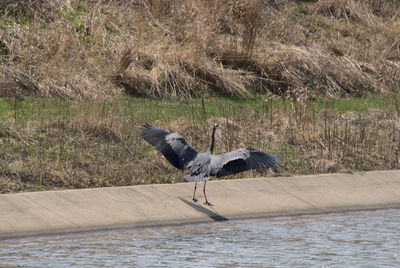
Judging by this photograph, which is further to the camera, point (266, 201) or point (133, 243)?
point (266, 201)

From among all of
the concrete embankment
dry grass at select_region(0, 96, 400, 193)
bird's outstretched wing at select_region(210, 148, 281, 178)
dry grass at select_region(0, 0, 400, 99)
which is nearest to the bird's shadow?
the concrete embankment

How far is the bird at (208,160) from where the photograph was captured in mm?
9656

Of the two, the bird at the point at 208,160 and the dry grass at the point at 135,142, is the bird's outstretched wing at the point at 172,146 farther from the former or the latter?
the dry grass at the point at 135,142

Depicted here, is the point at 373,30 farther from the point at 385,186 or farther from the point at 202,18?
the point at 385,186

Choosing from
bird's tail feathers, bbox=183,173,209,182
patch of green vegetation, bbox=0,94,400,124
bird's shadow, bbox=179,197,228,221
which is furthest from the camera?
patch of green vegetation, bbox=0,94,400,124

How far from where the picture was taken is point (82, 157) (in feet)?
40.8

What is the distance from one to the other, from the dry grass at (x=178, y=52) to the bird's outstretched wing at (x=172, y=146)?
6249 mm

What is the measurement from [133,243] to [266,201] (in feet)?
9.02

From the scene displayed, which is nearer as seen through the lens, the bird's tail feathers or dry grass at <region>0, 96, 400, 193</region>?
the bird's tail feathers

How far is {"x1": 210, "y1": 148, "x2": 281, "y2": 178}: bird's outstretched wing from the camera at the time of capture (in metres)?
9.68

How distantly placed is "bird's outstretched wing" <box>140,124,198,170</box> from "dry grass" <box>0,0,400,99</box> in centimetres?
625

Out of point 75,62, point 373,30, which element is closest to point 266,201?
point 75,62

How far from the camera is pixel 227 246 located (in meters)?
8.51

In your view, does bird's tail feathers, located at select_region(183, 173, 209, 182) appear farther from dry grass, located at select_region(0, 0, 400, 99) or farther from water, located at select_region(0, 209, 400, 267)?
dry grass, located at select_region(0, 0, 400, 99)
